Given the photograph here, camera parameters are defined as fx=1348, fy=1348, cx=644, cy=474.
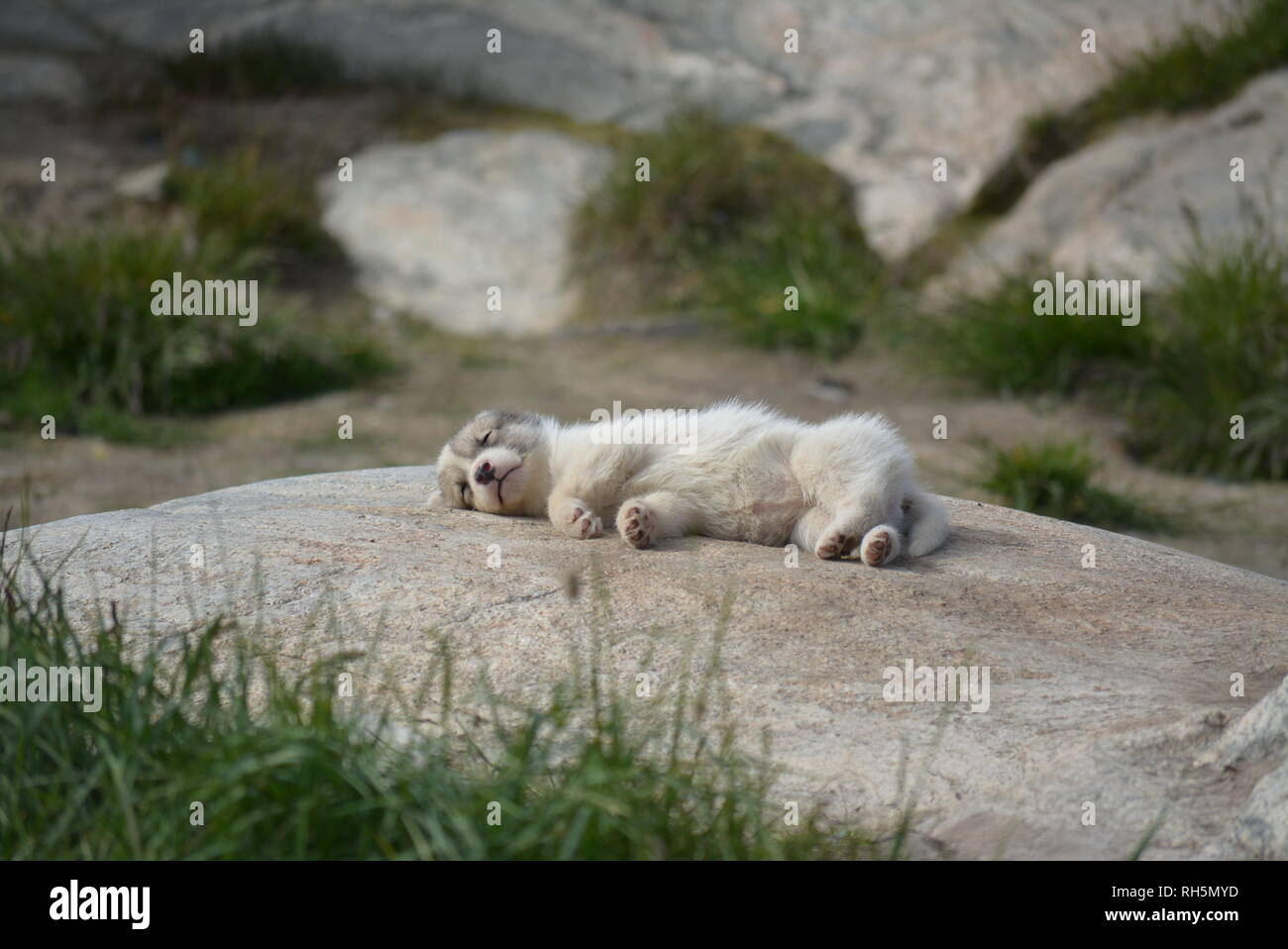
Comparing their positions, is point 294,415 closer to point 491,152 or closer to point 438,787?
point 491,152

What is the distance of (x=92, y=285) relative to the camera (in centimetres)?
923

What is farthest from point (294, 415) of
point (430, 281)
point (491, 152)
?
point (491, 152)

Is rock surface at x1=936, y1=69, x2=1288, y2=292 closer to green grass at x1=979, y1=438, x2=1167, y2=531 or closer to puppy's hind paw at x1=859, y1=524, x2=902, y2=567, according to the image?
green grass at x1=979, y1=438, x2=1167, y2=531

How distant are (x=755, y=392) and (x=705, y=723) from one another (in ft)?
21.3

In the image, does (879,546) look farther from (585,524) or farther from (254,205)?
(254,205)

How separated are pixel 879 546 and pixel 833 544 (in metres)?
0.15

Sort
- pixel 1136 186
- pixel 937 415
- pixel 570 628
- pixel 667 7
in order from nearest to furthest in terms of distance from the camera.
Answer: pixel 570 628, pixel 937 415, pixel 1136 186, pixel 667 7

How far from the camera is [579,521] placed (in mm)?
4293

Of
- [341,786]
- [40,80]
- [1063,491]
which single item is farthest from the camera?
[40,80]

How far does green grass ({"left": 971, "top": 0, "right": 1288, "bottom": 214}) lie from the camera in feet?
34.8
